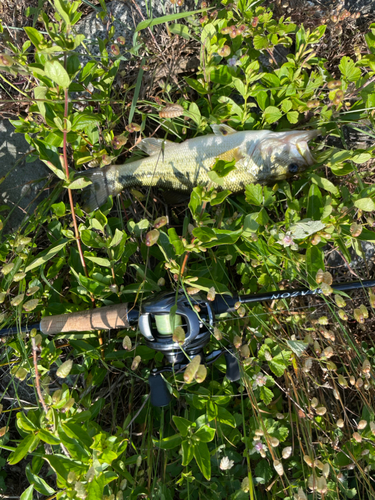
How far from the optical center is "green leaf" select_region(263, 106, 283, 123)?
253cm

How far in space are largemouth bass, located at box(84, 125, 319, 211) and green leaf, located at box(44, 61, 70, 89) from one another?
42.3 inches

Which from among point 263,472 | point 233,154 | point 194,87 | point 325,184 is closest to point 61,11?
point 194,87

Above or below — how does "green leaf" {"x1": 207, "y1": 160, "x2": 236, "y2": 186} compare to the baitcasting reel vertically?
above

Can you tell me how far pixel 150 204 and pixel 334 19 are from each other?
2.00 metres

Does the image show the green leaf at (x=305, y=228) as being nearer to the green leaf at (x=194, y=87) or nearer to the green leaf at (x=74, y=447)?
the green leaf at (x=194, y=87)

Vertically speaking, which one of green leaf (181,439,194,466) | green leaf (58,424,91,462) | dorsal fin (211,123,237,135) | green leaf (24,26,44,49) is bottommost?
green leaf (181,439,194,466)

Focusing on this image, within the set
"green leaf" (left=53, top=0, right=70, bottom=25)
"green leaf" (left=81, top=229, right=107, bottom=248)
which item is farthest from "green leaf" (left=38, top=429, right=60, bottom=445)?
"green leaf" (left=53, top=0, right=70, bottom=25)

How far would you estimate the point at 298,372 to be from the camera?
2561 millimetres

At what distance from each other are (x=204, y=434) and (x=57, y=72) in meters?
2.04

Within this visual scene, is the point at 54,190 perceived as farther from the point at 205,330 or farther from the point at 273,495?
the point at 273,495

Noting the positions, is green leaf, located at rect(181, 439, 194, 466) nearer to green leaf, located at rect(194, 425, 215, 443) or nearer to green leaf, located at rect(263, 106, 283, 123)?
green leaf, located at rect(194, 425, 215, 443)

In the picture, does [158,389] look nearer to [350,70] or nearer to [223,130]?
[223,130]

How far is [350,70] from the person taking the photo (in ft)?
7.86

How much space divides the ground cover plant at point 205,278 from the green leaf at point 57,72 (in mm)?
123
